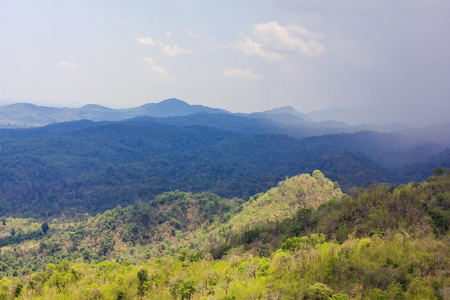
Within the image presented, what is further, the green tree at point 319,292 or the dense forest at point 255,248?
the dense forest at point 255,248

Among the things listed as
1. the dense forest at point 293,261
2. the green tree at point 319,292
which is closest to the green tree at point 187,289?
the dense forest at point 293,261

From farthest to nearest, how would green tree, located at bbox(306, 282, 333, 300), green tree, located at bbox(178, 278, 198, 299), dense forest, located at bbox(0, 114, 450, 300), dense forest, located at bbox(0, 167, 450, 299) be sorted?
green tree, located at bbox(178, 278, 198, 299) → dense forest, located at bbox(0, 114, 450, 300) → dense forest, located at bbox(0, 167, 450, 299) → green tree, located at bbox(306, 282, 333, 300)

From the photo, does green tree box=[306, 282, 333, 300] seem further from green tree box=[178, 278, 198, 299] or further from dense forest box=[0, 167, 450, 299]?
green tree box=[178, 278, 198, 299]

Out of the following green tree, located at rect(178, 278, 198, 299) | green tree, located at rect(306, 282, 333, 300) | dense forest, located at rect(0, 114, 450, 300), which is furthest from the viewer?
green tree, located at rect(178, 278, 198, 299)

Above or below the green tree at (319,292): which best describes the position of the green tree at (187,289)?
below

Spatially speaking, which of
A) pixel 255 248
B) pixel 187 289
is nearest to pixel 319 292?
pixel 187 289

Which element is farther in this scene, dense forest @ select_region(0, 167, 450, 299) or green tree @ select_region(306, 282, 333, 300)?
dense forest @ select_region(0, 167, 450, 299)

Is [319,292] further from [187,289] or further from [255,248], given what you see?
[255,248]

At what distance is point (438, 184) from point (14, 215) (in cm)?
14924

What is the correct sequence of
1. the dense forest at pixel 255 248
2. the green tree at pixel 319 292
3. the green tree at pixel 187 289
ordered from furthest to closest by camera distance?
the green tree at pixel 187 289 < the dense forest at pixel 255 248 < the green tree at pixel 319 292

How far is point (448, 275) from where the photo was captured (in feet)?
76.1

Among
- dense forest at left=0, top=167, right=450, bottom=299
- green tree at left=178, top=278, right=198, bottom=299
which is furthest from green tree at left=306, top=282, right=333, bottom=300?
green tree at left=178, top=278, right=198, bottom=299

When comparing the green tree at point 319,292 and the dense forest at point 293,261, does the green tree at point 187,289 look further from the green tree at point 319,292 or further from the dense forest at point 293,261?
the green tree at point 319,292

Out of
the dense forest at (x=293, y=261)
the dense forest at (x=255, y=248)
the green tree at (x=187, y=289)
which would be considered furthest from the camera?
the green tree at (x=187, y=289)
